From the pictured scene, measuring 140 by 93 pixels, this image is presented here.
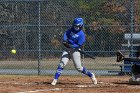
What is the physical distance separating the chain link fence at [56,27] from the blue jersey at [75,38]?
429cm

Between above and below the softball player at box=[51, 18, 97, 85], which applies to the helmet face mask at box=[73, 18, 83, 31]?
above

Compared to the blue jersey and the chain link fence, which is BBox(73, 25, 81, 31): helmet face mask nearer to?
the blue jersey

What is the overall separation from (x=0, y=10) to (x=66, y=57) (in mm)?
8518

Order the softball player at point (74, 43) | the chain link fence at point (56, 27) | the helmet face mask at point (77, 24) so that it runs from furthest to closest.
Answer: the chain link fence at point (56, 27) → the softball player at point (74, 43) → the helmet face mask at point (77, 24)

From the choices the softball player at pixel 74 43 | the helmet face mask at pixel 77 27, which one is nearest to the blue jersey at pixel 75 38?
the softball player at pixel 74 43

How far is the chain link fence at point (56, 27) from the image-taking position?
1825 cm

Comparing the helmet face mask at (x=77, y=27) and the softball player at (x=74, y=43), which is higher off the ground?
the helmet face mask at (x=77, y=27)

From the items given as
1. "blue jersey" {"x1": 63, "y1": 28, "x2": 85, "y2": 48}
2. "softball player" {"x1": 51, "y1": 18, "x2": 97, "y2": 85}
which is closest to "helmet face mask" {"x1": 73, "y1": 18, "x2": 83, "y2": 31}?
"softball player" {"x1": 51, "y1": 18, "x2": 97, "y2": 85}

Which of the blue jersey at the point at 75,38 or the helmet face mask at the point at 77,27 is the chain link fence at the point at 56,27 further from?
the helmet face mask at the point at 77,27

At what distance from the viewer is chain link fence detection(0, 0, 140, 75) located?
59.9ft

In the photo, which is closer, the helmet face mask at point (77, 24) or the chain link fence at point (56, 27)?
the helmet face mask at point (77, 24)

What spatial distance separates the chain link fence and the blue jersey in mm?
4289

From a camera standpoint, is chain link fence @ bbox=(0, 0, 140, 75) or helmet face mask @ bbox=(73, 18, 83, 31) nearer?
helmet face mask @ bbox=(73, 18, 83, 31)

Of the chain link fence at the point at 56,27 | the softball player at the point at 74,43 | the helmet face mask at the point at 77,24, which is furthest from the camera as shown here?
the chain link fence at the point at 56,27
